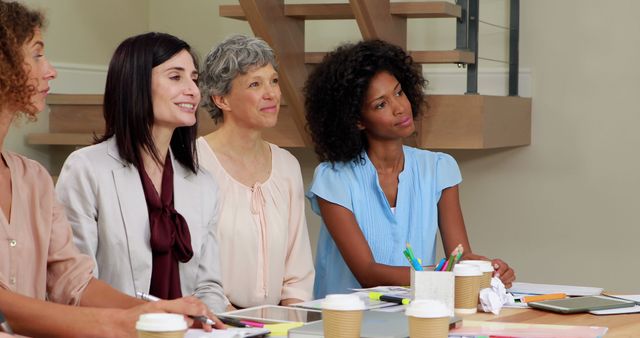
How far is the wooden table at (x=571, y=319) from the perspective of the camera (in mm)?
2021

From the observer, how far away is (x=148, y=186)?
2.49m

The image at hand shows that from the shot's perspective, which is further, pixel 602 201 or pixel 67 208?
pixel 602 201

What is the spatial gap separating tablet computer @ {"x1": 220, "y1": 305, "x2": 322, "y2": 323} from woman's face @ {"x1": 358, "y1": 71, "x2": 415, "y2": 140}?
1.10 metres

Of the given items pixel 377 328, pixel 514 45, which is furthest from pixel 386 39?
pixel 377 328

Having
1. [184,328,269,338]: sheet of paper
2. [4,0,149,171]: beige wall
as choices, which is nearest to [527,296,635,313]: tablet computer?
[184,328,269,338]: sheet of paper

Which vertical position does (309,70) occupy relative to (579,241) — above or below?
above

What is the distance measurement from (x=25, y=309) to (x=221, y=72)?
127cm

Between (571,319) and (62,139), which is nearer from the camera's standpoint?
(571,319)

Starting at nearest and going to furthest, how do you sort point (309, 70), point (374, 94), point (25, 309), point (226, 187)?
point (25, 309)
point (226, 187)
point (374, 94)
point (309, 70)

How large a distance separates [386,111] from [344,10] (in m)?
0.85

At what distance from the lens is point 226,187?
112 inches

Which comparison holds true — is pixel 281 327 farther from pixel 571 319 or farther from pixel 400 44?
pixel 400 44

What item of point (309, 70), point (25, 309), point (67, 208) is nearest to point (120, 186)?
point (67, 208)

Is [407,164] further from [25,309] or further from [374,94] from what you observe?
[25,309]
